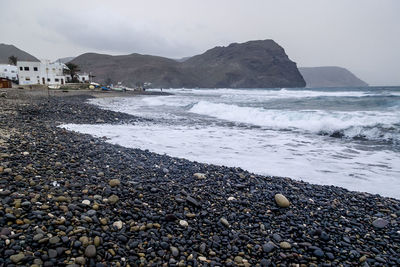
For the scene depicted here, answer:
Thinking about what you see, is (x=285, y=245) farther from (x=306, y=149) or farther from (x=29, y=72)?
(x=29, y=72)

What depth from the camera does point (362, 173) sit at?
5363 mm

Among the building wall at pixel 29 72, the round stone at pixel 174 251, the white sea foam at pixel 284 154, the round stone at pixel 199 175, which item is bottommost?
the white sea foam at pixel 284 154

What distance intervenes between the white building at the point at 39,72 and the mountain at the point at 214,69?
7978cm

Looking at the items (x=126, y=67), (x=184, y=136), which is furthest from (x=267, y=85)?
(x=184, y=136)

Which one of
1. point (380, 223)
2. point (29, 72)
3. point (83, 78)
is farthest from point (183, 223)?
point (83, 78)

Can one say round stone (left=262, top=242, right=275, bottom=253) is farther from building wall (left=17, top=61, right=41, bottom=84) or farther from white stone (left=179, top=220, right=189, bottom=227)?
building wall (left=17, top=61, right=41, bottom=84)

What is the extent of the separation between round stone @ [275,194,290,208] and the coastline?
0.27ft

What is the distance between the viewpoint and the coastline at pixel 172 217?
224 centimetres

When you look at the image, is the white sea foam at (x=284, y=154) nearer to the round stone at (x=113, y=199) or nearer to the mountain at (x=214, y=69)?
the round stone at (x=113, y=199)

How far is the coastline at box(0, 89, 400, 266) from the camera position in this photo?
224cm

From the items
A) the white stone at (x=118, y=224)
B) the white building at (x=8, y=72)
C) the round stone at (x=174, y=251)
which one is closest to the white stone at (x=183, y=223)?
the round stone at (x=174, y=251)

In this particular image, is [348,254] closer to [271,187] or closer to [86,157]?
[271,187]

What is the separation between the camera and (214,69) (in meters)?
154

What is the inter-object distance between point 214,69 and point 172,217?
15704cm
